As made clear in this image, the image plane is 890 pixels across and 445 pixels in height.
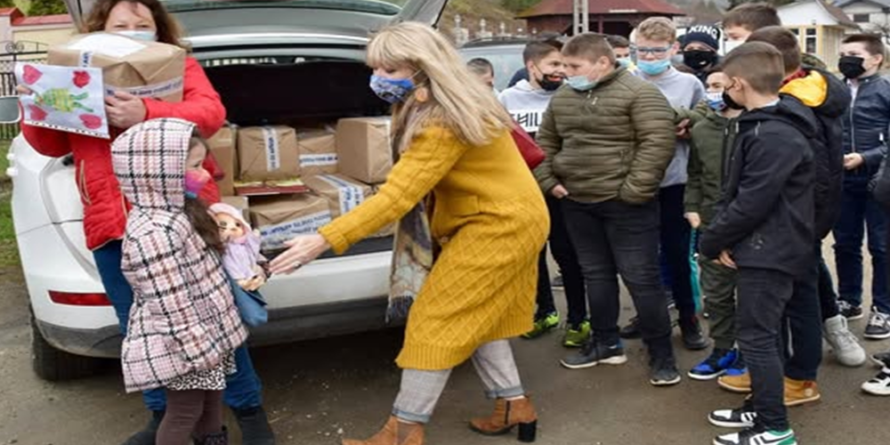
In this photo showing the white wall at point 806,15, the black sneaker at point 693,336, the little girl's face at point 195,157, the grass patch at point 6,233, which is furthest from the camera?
the white wall at point 806,15

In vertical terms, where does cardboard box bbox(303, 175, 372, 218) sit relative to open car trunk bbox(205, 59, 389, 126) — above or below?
below

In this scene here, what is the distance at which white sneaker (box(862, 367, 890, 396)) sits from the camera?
154 inches

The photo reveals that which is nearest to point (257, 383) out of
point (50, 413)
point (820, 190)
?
point (50, 413)

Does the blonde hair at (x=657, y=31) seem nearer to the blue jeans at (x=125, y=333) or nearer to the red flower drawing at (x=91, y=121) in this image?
the blue jeans at (x=125, y=333)

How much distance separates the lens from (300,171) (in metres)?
4.52

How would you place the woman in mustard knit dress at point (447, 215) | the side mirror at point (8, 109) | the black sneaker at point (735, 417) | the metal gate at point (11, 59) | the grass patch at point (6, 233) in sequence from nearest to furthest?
the woman in mustard knit dress at point (447, 215) → the black sneaker at point (735, 417) → the side mirror at point (8, 109) → the grass patch at point (6, 233) → the metal gate at point (11, 59)

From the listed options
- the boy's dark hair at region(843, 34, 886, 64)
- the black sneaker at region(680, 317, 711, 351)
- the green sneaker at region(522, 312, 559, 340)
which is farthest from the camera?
the green sneaker at region(522, 312, 559, 340)

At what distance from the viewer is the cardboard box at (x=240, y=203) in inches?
154

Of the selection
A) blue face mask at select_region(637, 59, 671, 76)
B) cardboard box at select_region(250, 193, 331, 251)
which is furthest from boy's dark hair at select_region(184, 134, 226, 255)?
blue face mask at select_region(637, 59, 671, 76)

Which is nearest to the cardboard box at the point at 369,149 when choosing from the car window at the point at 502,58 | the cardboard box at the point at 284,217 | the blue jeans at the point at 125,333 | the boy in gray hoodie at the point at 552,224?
the cardboard box at the point at 284,217

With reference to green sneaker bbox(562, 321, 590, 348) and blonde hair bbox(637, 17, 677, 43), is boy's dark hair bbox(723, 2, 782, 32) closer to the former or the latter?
blonde hair bbox(637, 17, 677, 43)

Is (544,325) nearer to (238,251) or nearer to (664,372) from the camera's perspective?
(664,372)

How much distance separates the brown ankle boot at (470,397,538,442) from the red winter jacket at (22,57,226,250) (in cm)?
139

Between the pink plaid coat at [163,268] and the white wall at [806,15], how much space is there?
6322 centimetres
